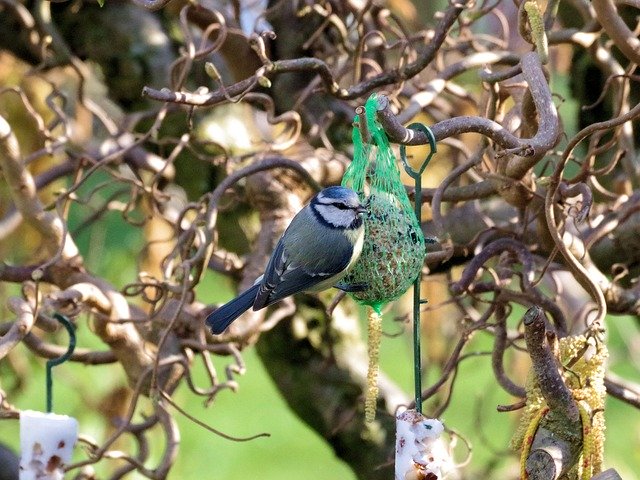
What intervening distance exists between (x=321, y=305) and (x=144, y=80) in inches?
25.2

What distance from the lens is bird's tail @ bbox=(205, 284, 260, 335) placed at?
4.74 ft

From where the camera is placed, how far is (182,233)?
1.64 meters

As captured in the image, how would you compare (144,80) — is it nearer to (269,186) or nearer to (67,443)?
(269,186)

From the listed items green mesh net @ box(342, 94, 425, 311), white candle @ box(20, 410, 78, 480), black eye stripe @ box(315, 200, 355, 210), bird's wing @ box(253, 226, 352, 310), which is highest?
black eye stripe @ box(315, 200, 355, 210)

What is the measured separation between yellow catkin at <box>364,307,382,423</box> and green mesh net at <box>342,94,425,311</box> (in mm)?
36

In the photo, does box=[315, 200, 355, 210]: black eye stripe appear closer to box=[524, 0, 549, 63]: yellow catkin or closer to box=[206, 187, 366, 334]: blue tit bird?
box=[206, 187, 366, 334]: blue tit bird

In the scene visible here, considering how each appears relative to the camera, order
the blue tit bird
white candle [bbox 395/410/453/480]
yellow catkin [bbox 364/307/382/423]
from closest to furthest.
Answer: white candle [bbox 395/410/453/480] < yellow catkin [bbox 364/307/382/423] < the blue tit bird

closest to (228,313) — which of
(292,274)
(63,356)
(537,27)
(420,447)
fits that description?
(292,274)

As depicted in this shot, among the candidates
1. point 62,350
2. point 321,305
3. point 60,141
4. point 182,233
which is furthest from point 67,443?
point 321,305

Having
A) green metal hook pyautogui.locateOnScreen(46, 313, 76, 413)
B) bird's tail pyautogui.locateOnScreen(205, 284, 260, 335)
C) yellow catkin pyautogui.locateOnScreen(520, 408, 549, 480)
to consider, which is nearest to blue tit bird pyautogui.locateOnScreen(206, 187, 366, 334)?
bird's tail pyautogui.locateOnScreen(205, 284, 260, 335)

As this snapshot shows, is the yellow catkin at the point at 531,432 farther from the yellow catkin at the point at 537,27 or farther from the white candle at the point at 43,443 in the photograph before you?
the white candle at the point at 43,443

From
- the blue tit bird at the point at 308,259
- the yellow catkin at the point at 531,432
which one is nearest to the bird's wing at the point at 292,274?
the blue tit bird at the point at 308,259

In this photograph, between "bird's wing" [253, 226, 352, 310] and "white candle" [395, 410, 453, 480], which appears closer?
"white candle" [395, 410, 453, 480]

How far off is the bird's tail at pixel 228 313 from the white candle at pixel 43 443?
24 cm
